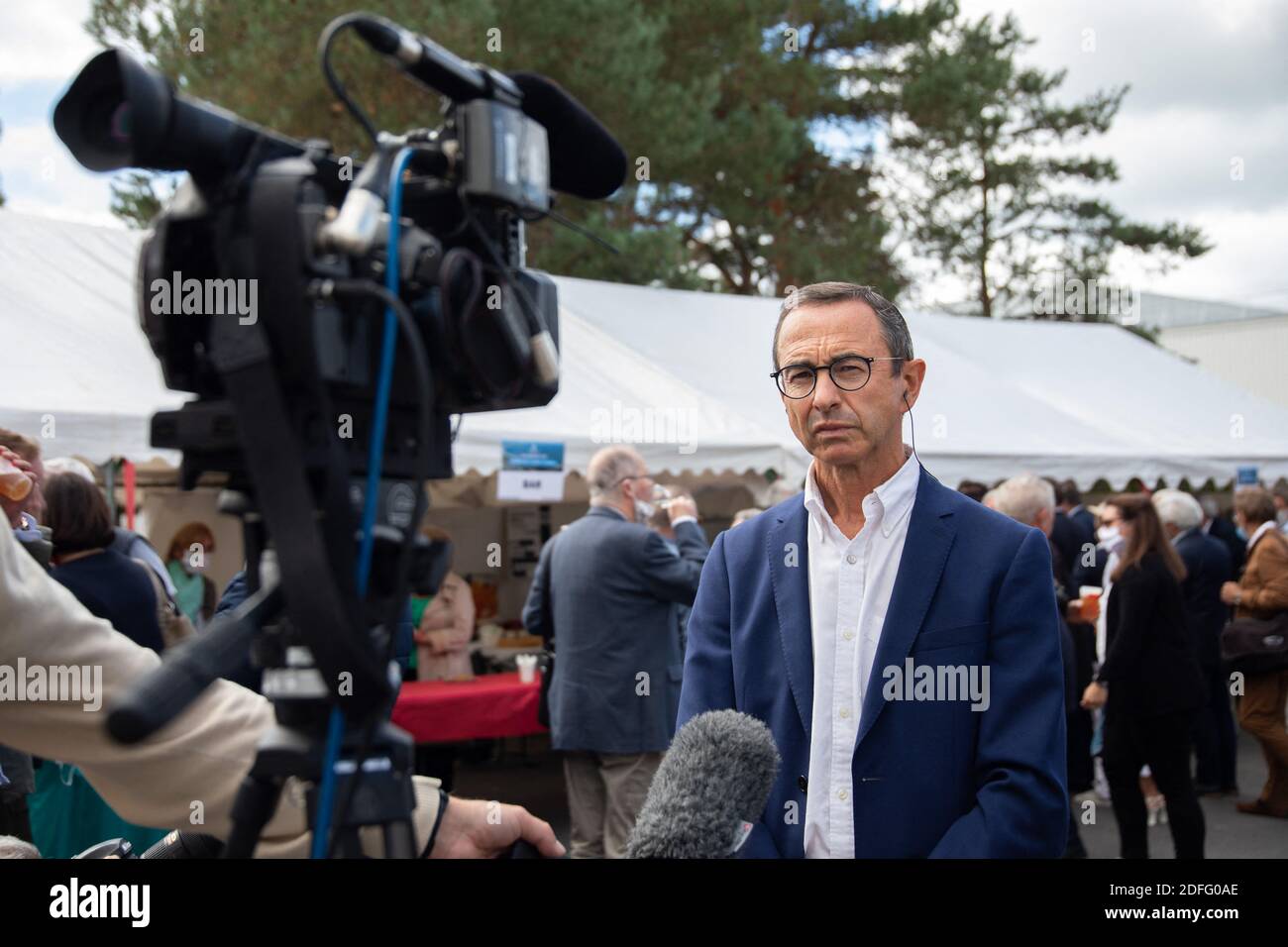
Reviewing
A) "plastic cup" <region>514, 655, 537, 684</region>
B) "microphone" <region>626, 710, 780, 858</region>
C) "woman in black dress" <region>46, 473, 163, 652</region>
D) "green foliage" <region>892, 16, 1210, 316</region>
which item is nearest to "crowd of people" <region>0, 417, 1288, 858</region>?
"woman in black dress" <region>46, 473, 163, 652</region>

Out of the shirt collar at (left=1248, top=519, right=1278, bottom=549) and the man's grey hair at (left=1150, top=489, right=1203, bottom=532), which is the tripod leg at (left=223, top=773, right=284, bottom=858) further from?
the man's grey hair at (left=1150, top=489, right=1203, bottom=532)

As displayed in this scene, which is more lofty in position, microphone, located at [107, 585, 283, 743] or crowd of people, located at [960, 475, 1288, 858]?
microphone, located at [107, 585, 283, 743]

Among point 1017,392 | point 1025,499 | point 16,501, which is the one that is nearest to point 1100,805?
point 1025,499

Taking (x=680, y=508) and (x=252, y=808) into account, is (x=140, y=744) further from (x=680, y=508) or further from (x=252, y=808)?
(x=680, y=508)

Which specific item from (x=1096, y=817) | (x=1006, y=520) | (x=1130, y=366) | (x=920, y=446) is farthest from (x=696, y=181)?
(x=1006, y=520)

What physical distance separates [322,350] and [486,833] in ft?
1.86

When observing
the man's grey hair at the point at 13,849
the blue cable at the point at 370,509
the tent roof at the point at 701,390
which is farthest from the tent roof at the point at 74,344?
the blue cable at the point at 370,509

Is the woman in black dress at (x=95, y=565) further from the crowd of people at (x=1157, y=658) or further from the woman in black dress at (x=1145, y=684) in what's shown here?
the woman in black dress at (x=1145, y=684)

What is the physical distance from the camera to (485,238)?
1229 mm

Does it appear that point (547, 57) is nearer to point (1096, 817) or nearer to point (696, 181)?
point (696, 181)

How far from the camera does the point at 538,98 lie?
141cm

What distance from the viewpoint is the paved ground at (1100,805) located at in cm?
617

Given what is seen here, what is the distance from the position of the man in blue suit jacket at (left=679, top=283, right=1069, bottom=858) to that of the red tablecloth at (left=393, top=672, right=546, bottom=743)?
15.1 ft

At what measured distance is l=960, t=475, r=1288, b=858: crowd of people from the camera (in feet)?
16.7
